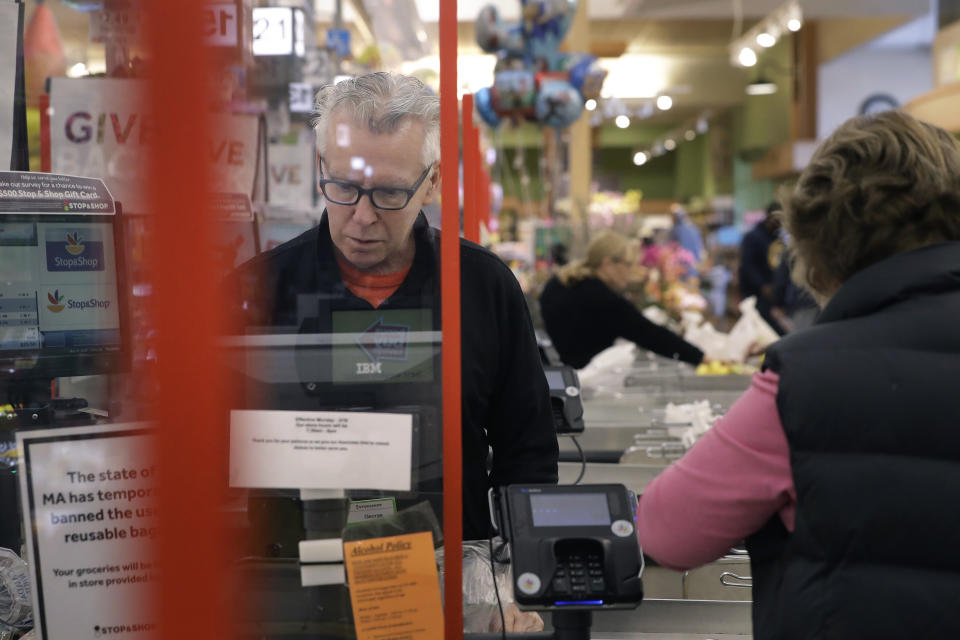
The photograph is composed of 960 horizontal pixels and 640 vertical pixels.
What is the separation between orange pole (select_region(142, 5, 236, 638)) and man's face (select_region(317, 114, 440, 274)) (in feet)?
1.73

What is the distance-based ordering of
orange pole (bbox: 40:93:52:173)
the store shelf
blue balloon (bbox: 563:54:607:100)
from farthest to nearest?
the store shelf → blue balloon (bbox: 563:54:607:100) → orange pole (bbox: 40:93:52:173)

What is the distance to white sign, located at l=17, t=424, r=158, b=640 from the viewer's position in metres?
1.09

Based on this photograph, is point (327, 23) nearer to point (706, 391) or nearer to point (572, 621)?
point (706, 391)

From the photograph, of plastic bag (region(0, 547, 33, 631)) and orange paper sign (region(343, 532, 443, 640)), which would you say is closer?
orange paper sign (region(343, 532, 443, 640))

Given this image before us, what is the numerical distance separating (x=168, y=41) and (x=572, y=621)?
981 millimetres

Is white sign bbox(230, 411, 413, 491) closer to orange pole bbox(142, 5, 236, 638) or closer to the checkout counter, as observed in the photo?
orange pole bbox(142, 5, 236, 638)

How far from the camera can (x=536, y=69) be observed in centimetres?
646

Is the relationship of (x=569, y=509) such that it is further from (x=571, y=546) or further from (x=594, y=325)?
(x=594, y=325)

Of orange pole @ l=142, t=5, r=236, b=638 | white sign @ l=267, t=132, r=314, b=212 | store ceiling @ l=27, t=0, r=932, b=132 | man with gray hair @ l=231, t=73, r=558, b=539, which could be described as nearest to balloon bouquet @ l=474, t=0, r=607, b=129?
white sign @ l=267, t=132, r=314, b=212

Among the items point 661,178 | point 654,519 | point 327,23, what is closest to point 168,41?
point 654,519

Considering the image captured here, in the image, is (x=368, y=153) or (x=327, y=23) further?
(x=327, y=23)

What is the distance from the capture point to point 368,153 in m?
1.30

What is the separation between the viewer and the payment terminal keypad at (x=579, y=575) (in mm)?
1352

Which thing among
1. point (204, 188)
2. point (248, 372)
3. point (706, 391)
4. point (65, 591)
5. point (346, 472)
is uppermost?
point (204, 188)
